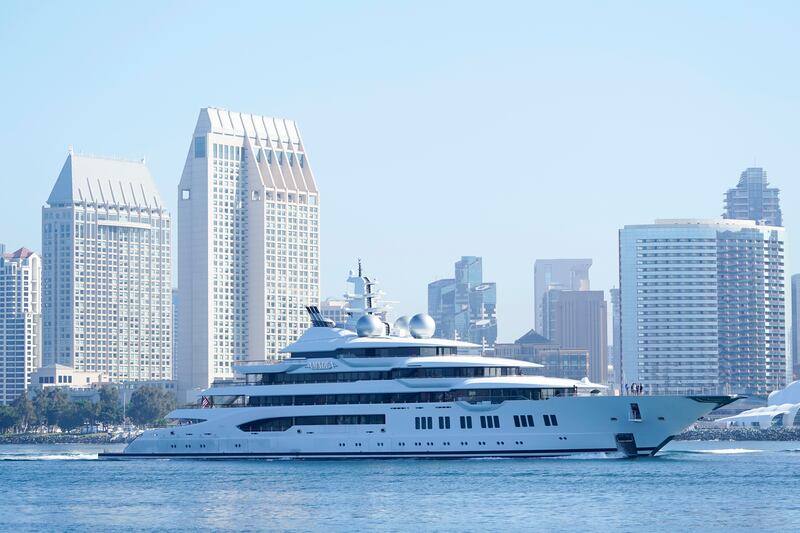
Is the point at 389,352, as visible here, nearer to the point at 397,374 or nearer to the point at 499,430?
the point at 397,374

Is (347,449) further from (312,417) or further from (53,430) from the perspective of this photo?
(53,430)

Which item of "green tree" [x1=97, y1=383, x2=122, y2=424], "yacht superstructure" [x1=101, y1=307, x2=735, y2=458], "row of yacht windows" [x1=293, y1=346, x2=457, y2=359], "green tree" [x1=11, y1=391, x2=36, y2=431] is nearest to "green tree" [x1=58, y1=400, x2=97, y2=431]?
"green tree" [x1=97, y1=383, x2=122, y2=424]

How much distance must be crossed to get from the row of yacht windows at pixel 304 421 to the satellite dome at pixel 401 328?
6856mm

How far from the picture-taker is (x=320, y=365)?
82.1m

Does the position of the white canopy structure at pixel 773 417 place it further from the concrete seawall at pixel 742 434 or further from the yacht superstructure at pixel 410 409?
the yacht superstructure at pixel 410 409

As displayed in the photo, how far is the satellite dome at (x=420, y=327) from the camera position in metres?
83.8

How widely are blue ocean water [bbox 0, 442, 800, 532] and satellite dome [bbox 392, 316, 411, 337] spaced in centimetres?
843

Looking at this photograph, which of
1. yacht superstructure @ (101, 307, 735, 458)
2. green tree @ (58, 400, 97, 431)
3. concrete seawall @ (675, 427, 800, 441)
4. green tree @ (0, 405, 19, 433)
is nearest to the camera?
yacht superstructure @ (101, 307, 735, 458)

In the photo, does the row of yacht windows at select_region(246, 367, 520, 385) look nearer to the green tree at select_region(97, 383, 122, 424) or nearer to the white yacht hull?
the white yacht hull

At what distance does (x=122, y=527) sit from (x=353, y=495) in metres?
11.6

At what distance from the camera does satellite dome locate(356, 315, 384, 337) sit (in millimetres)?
83375

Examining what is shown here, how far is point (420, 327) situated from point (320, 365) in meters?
5.70

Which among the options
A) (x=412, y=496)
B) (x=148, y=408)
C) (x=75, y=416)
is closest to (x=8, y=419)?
(x=75, y=416)

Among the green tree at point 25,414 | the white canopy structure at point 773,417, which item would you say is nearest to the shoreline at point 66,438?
the green tree at point 25,414
